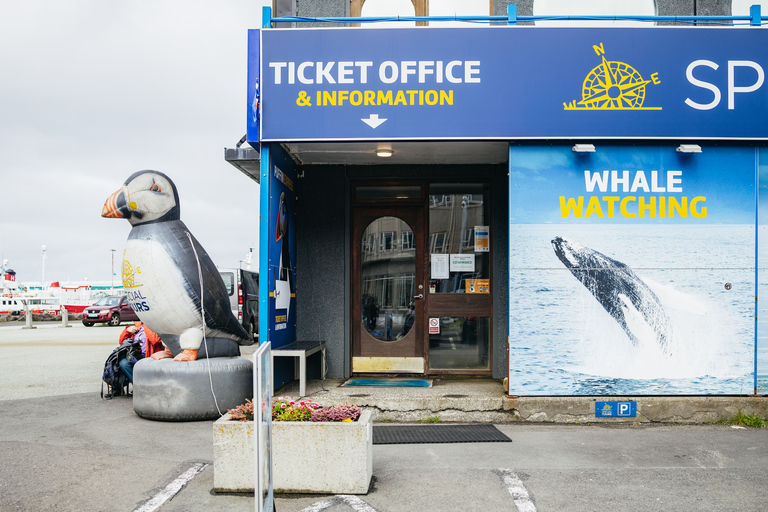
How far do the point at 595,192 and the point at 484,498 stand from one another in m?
3.87

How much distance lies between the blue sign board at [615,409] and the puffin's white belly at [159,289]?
467cm

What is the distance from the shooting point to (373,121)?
702 cm

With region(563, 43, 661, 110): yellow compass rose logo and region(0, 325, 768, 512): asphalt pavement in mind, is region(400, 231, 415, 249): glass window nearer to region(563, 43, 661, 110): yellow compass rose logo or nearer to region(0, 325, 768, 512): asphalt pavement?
region(563, 43, 661, 110): yellow compass rose logo

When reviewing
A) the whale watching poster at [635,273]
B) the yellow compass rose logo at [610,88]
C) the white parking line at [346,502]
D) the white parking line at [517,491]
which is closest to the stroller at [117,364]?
the white parking line at [346,502]

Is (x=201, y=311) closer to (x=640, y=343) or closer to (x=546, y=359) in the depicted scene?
(x=546, y=359)

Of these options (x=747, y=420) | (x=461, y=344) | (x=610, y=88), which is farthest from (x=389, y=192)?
(x=747, y=420)

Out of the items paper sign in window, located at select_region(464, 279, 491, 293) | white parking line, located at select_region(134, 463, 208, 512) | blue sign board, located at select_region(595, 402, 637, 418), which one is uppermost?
paper sign in window, located at select_region(464, 279, 491, 293)

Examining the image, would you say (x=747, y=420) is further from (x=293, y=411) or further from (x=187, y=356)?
(x=187, y=356)

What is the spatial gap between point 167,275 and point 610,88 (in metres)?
5.47

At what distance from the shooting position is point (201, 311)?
23.7 feet

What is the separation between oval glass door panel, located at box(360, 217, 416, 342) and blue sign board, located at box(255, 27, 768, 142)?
1.94 meters

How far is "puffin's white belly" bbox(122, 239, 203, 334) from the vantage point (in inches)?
280

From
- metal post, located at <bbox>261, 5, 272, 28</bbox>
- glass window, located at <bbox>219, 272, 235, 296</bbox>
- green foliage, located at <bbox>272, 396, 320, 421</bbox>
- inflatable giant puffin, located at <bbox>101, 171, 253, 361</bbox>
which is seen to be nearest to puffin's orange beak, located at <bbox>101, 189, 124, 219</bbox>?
inflatable giant puffin, located at <bbox>101, 171, 253, 361</bbox>

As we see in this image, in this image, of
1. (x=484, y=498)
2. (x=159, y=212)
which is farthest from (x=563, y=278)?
(x=159, y=212)
